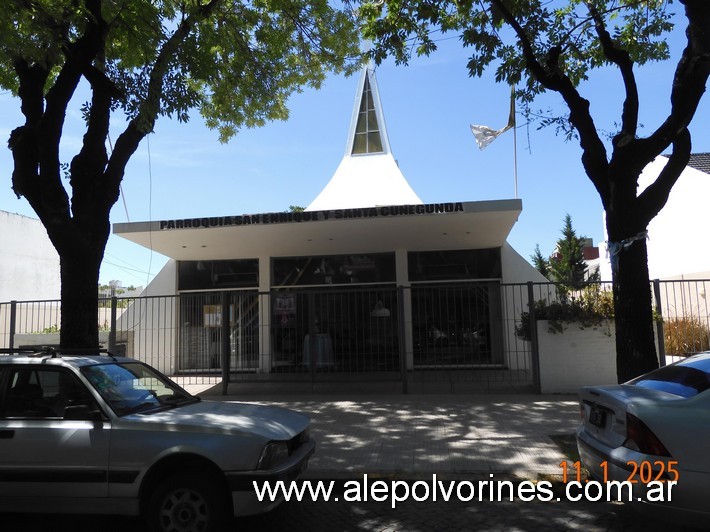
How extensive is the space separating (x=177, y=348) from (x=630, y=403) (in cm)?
1148

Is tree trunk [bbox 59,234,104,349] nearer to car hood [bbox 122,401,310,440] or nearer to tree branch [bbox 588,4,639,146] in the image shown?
car hood [bbox 122,401,310,440]

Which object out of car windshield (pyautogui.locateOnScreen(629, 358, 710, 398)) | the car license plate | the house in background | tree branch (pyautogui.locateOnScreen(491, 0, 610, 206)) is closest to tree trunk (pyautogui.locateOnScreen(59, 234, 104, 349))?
the car license plate

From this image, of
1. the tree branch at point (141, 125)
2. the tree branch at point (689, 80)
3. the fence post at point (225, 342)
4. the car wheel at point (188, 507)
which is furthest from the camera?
the fence post at point (225, 342)

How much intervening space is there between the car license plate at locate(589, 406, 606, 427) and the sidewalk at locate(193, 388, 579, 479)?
1251 mm

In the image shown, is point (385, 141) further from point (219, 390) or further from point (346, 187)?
point (219, 390)

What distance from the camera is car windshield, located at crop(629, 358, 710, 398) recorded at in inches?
166

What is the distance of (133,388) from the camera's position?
486 cm

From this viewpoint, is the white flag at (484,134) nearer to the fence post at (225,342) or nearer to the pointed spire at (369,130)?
the pointed spire at (369,130)

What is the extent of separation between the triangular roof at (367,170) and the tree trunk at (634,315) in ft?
32.5

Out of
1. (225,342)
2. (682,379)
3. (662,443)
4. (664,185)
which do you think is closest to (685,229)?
(664,185)

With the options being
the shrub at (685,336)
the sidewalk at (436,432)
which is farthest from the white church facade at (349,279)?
the shrub at (685,336)

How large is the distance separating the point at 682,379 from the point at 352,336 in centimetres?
873

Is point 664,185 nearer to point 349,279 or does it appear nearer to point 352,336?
point 352,336

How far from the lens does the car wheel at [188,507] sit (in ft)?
13.3
